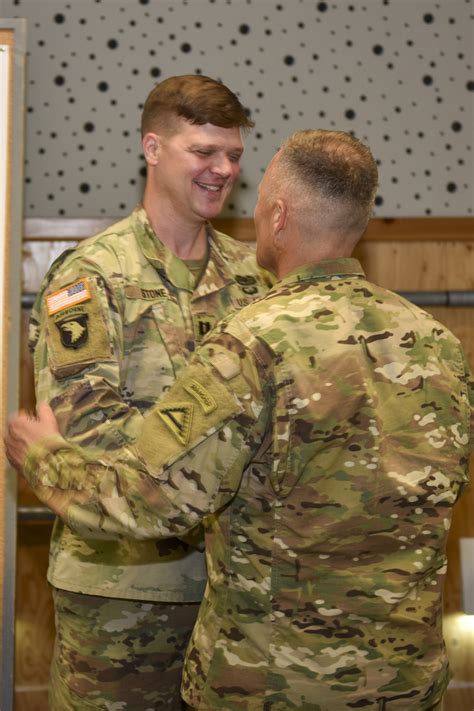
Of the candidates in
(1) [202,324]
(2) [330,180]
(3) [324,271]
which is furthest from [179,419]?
(1) [202,324]

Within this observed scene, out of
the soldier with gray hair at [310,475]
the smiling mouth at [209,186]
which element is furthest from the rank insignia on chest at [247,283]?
the soldier with gray hair at [310,475]

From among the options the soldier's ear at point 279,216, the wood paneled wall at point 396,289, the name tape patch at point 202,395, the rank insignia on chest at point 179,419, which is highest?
the soldier's ear at point 279,216

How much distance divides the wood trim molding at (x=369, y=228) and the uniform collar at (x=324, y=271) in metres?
1.54

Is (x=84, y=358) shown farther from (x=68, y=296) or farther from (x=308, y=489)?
(x=308, y=489)

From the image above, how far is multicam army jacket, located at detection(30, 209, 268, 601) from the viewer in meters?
1.90

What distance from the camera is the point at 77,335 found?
1.95 metres

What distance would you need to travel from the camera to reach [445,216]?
3.18 metres

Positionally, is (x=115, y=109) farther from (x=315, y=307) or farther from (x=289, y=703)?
(x=289, y=703)

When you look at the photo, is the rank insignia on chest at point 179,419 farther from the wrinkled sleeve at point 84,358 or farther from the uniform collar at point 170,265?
the uniform collar at point 170,265

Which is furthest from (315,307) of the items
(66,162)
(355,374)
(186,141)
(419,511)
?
(66,162)

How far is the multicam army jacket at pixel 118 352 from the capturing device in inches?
74.7

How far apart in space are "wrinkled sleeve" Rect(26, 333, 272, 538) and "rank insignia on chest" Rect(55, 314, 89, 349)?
482 millimetres

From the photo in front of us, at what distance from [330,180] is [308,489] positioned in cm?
53

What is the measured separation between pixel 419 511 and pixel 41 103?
82.7 inches
